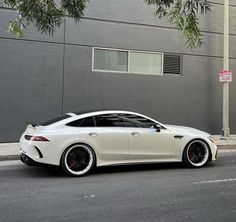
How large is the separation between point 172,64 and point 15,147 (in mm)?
7352

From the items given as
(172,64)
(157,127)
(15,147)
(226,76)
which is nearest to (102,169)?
(157,127)

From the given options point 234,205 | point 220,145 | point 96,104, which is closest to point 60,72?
point 96,104

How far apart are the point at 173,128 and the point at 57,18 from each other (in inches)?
188

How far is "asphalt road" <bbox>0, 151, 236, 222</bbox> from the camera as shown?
6.18 metres

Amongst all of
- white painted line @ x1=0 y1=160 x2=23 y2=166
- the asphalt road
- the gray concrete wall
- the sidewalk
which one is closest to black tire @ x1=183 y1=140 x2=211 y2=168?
the asphalt road

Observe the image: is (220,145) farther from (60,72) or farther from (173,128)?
(60,72)

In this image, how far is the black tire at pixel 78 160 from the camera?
30.3ft

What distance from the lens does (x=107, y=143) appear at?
9602 mm

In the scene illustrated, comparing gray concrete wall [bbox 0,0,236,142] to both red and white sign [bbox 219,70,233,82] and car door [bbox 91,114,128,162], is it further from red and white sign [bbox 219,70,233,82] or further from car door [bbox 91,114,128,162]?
car door [bbox 91,114,128,162]

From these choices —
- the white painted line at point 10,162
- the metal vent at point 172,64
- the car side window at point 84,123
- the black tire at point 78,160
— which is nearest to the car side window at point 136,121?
the car side window at point 84,123

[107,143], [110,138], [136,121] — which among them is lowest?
[107,143]

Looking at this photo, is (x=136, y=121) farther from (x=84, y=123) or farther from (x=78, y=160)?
(x=78, y=160)

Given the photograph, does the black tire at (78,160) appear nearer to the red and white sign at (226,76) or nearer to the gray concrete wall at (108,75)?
the gray concrete wall at (108,75)

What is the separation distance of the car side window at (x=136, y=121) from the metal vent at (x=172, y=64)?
24.6 feet
